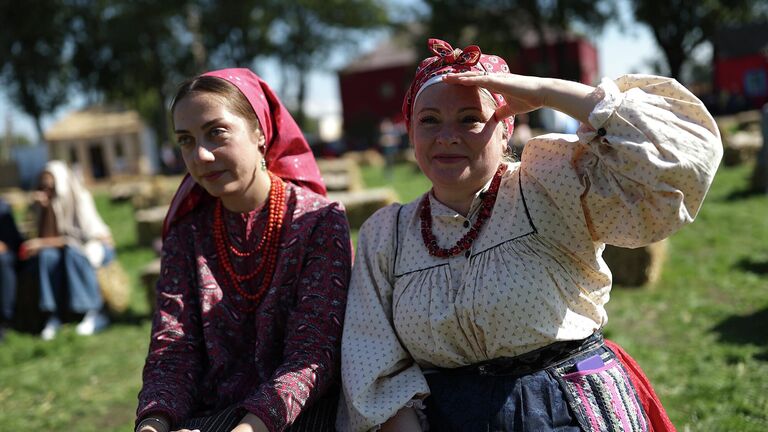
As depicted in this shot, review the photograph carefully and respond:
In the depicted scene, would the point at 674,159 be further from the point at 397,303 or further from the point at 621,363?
the point at 397,303

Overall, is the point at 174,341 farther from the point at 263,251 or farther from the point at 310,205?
the point at 310,205

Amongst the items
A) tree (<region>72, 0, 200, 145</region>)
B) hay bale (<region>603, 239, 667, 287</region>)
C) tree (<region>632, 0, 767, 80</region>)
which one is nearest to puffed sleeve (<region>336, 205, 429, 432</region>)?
hay bale (<region>603, 239, 667, 287</region>)

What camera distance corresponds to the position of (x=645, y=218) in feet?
6.07

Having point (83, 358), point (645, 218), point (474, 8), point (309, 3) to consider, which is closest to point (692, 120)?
point (645, 218)

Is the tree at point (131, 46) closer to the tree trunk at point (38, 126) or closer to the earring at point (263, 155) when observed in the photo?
the tree trunk at point (38, 126)

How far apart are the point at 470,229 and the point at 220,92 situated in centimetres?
98

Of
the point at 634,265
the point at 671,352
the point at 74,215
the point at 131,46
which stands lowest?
the point at 671,352

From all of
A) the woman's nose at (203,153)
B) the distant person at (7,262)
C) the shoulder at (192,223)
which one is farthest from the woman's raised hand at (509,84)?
the distant person at (7,262)

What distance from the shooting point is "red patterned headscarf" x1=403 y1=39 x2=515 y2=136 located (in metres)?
2.05

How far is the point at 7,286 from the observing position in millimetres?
6641

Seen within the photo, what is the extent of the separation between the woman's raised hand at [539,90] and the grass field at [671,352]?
6.68 ft

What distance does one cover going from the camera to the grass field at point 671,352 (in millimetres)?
3646

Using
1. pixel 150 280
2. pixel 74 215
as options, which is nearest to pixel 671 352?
pixel 150 280

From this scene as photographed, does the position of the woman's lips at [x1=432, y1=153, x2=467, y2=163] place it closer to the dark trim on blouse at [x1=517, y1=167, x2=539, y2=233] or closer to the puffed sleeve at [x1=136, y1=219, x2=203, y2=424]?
the dark trim on blouse at [x1=517, y1=167, x2=539, y2=233]
